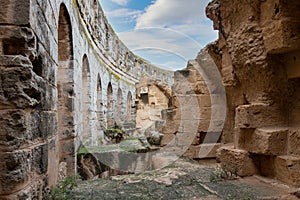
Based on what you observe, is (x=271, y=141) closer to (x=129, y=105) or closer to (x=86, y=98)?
(x=86, y=98)

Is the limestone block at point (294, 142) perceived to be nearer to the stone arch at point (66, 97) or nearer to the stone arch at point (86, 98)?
the stone arch at point (66, 97)

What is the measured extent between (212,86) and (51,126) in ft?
10.9

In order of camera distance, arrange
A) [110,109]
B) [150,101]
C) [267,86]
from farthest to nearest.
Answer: [110,109]
[150,101]
[267,86]

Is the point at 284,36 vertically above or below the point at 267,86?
above

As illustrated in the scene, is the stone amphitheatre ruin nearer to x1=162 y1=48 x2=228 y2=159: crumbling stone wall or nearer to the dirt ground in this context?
x1=162 y1=48 x2=228 y2=159: crumbling stone wall

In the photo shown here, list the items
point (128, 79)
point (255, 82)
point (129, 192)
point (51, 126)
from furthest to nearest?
point (128, 79), point (255, 82), point (129, 192), point (51, 126)

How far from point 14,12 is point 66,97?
2732mm

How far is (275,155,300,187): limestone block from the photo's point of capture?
2424 mm

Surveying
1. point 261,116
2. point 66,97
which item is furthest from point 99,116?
point 261,116

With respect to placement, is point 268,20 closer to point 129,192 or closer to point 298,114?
point 298,114

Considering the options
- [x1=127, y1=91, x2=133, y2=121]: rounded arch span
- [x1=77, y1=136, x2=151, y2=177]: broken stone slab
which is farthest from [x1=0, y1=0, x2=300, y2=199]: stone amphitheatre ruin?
[x1=127, y1=91, x2=133, y2=121]: rounded arch span

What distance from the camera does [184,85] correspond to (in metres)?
4.96

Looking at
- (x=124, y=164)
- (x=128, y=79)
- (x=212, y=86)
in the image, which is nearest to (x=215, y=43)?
(x=212, y=86)

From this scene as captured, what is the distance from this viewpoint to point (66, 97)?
413 cm
